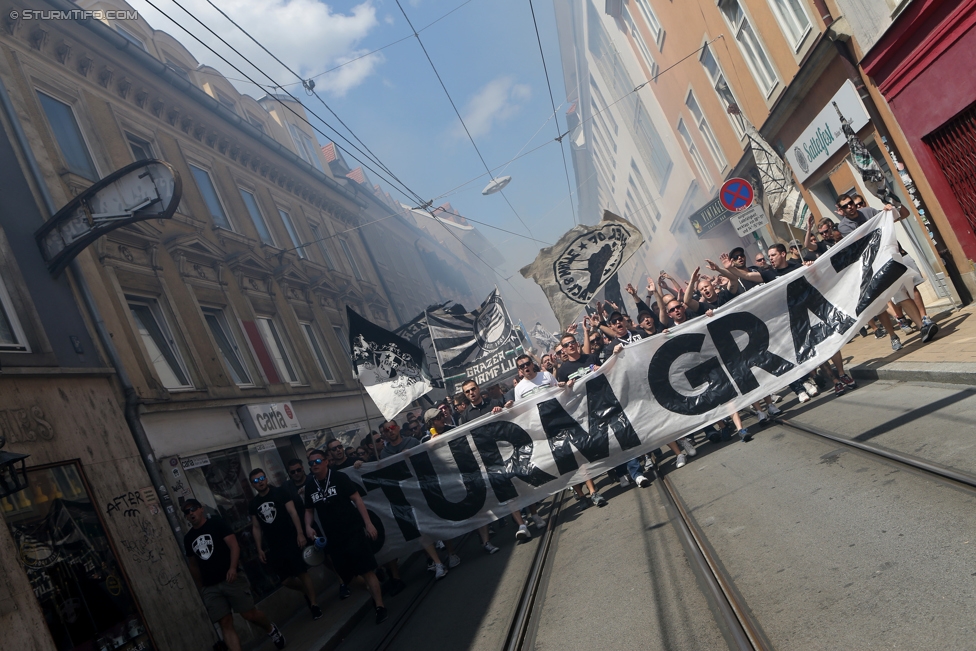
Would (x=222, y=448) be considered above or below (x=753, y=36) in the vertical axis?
below

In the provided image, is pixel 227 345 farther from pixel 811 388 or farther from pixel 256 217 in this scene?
pixel 811 388

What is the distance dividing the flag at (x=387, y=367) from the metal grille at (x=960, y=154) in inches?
311

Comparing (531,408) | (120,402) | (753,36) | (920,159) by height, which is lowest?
(531,408)

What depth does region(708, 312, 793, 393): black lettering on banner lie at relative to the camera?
8.79m

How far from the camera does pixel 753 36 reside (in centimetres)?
1612

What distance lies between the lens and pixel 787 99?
1470 cm

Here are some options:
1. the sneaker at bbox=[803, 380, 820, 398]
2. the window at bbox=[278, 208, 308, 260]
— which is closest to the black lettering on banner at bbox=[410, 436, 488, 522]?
the sneaker at bbox=[803, 380, 820, 398]

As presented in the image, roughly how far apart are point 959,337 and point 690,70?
14.7 m

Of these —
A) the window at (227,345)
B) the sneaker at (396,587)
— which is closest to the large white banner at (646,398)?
the sneaker at (396,587)

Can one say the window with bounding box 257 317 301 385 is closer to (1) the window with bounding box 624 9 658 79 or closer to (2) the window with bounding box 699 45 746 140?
(2) the window with bounding box 699 45 746 140

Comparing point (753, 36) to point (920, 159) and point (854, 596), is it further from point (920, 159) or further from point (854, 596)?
point (854, 596)

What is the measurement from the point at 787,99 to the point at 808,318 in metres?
7.44

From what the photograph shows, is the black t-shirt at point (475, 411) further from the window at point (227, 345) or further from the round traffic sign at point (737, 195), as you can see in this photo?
the window at point (227, 345)

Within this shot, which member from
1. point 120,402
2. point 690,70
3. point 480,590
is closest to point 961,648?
point 480,590
